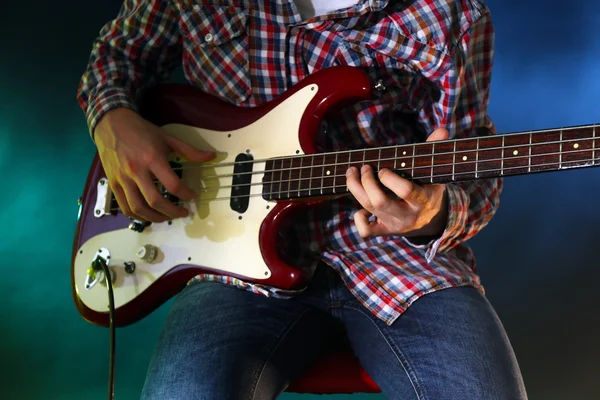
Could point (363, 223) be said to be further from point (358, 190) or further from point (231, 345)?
point (231, 345)

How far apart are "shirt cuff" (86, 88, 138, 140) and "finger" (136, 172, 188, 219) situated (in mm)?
148

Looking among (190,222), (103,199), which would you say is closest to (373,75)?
(190,222)

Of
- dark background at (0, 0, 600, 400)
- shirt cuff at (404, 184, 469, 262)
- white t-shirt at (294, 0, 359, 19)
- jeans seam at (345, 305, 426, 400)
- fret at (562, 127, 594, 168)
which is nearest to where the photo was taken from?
fret at (562, 127, 594, 168)

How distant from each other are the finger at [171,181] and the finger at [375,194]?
1.03 ft

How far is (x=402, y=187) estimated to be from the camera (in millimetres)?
773

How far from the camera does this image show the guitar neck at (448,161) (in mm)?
685

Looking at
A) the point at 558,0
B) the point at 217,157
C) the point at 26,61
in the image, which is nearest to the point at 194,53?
the point at 217,157

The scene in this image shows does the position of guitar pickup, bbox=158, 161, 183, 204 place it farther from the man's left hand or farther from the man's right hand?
the man's left hand

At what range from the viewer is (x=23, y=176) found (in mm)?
1490

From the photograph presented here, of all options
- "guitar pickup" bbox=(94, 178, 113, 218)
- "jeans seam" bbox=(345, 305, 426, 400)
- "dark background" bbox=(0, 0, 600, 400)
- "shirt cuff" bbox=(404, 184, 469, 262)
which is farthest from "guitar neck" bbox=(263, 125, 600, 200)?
"dark background" bbox=(0, 0, 600, 400)

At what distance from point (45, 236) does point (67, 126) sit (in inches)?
11.3

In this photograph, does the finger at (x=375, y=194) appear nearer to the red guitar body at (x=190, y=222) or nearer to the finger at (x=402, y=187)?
the finger at (x=402, y=187)

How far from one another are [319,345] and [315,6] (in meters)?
0.56

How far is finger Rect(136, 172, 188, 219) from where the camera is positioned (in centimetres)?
95
